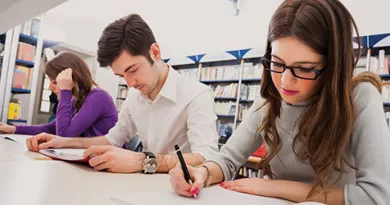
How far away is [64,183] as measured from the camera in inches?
26.5

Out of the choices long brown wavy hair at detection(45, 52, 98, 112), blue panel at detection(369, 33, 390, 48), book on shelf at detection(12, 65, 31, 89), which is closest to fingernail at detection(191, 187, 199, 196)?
long brown wavy hair at detection(45, 52, 98, 112)

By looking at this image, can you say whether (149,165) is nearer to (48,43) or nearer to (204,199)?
(204,199)

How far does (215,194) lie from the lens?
70cm

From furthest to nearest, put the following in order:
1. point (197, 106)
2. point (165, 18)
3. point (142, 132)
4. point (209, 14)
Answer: point (165, 18) < point (209, 14) < point (142, 132) < point (197, 106)

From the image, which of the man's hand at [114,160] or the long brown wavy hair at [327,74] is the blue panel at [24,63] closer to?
the man's hand at [114,160]

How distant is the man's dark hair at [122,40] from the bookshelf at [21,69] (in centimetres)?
311

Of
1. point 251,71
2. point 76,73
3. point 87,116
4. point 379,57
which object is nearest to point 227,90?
point 251,71

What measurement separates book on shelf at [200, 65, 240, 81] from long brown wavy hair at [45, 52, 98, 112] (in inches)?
128

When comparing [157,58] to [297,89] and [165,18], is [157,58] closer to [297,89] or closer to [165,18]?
[297,89]

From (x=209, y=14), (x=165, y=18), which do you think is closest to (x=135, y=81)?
(x=209, y=14)

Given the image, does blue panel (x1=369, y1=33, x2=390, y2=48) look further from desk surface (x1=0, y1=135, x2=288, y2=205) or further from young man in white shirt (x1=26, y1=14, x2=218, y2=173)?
desk surface (x1=0, y1=135, x2=288, y2=205)

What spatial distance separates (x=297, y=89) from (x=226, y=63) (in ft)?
14.7

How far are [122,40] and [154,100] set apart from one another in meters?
0.31

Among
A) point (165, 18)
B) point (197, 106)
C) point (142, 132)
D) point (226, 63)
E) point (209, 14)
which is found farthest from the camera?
point (165, 18)
